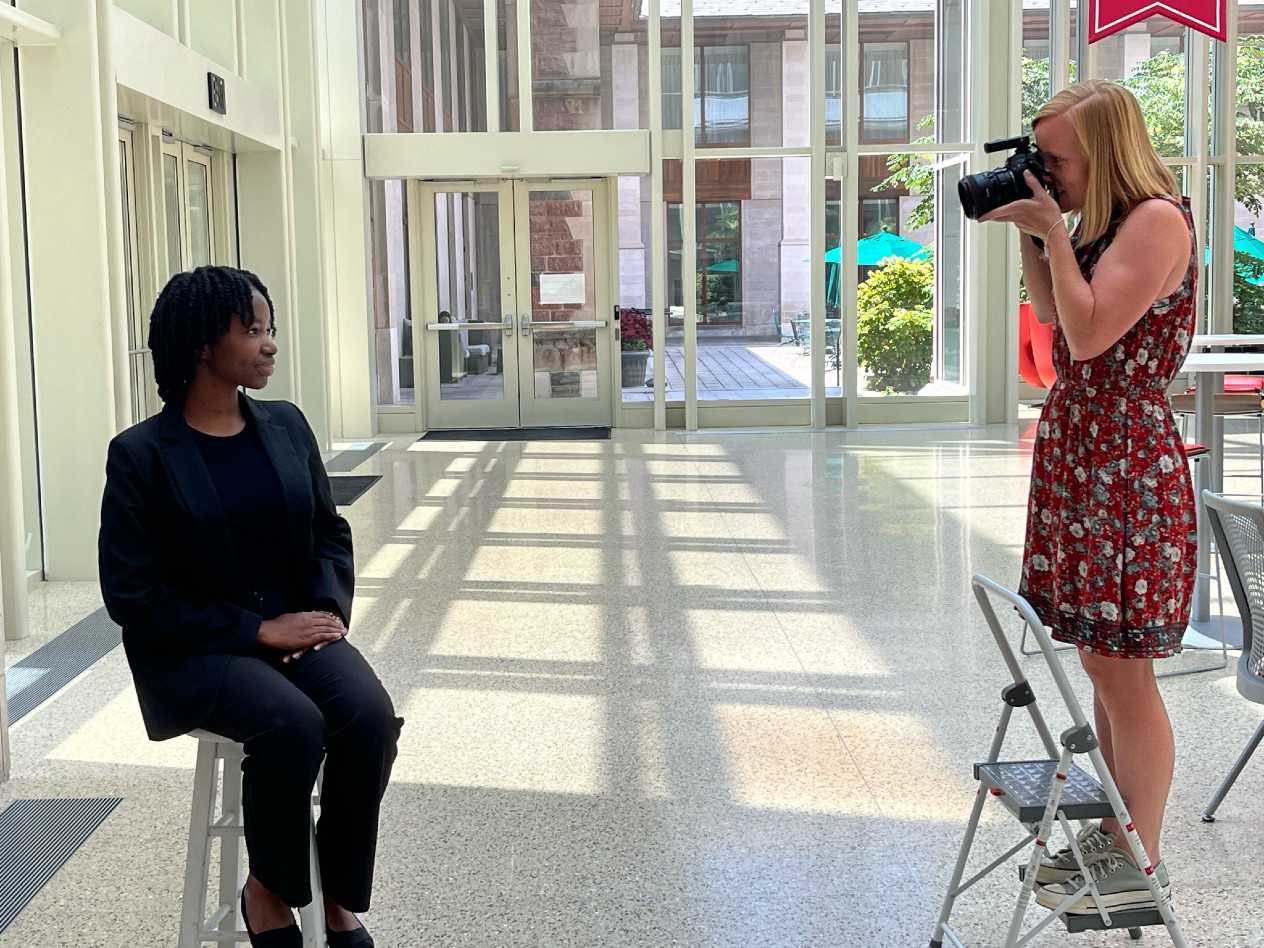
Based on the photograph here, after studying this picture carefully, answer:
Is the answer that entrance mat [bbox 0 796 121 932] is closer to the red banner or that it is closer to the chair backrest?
the chair backrest

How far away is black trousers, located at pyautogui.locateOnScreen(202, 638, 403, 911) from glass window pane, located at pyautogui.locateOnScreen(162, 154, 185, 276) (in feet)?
25.3

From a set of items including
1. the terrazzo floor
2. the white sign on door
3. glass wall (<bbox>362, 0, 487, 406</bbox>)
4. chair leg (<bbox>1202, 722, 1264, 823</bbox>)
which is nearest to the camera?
the terrazzo floor

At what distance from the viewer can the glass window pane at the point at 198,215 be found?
34.9 feet

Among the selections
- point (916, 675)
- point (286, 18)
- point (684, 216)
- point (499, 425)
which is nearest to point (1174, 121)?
point (684, 216)

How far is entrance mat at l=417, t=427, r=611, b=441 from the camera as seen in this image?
Answer: 1415 cm

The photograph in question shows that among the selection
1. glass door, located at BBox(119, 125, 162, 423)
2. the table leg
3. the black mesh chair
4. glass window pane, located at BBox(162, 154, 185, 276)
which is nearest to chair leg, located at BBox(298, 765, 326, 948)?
the black mesh chair

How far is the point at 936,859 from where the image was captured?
3.56m

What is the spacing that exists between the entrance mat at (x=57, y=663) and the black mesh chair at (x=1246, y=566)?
11.4 feet

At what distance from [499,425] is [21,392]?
26.5ft

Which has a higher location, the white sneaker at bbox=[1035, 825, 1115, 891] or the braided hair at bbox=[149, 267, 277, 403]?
the braided hair at bbox=[149, 267, 277, 403]

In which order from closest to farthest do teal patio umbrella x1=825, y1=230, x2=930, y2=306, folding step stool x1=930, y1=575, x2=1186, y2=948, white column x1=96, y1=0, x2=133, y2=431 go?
folding step stool x1=930, y1=575, x2=1186, y2=948, white column x1=96, y1=0, x2=133, y2=431, teal patio umbrella x1=825, y1=230, x2=930, y2=306

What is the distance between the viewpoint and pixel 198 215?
10.9m

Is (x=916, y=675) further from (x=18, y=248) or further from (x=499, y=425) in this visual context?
(x=499, y=425)

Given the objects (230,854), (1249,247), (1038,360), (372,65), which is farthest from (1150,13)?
(230,854)
